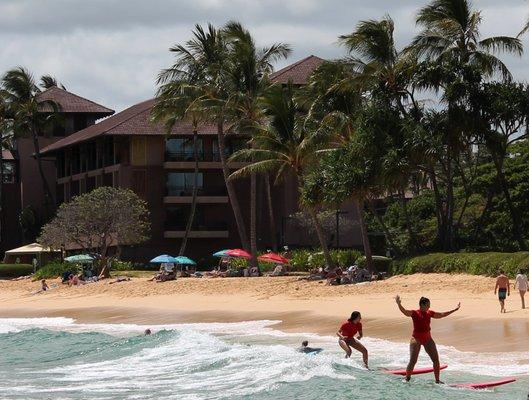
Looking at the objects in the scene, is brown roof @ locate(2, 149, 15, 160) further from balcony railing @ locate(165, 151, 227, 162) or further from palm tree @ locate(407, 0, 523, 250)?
palm tree @ locate(407, 0, 523, 250)

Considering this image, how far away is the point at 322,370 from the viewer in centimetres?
2106

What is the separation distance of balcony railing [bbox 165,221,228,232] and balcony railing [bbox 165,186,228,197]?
1.59 meters

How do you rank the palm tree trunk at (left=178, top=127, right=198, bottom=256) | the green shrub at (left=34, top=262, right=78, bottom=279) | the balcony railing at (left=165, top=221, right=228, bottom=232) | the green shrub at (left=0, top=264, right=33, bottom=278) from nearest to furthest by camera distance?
the green shrub at (left=34, top=262, right=78, bottom=279), the palm tree trunk at (left=178, top=127, right=198, bottom=256), the balcony railing at (left=165, top=221, right=228, bottom=232), the green shrub at (left=0, top=264, right=33, bottom=278)

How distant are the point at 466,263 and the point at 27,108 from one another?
39867 mm

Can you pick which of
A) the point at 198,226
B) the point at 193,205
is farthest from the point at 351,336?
the point at 198,226

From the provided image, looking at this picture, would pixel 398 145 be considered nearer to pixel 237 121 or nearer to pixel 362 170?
pixel 362 170

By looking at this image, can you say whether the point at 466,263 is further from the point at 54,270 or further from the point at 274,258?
the point at 54,270

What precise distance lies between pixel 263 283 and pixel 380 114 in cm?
783

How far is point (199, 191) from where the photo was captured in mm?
60812

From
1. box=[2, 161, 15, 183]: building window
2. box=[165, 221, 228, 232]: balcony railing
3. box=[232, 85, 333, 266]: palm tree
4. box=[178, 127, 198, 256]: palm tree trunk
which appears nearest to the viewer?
box=[232, 85, 333, 266]: palm tree

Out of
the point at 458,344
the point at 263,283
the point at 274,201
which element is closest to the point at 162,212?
the point at 274,201

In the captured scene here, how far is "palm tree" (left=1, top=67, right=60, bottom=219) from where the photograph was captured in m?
68.8

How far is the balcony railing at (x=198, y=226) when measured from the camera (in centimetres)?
6022

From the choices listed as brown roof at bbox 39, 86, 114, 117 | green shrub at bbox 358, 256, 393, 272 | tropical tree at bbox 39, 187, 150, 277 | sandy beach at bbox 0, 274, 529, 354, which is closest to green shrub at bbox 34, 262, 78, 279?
tropical tree at bbox 39, 187, 150, 277
